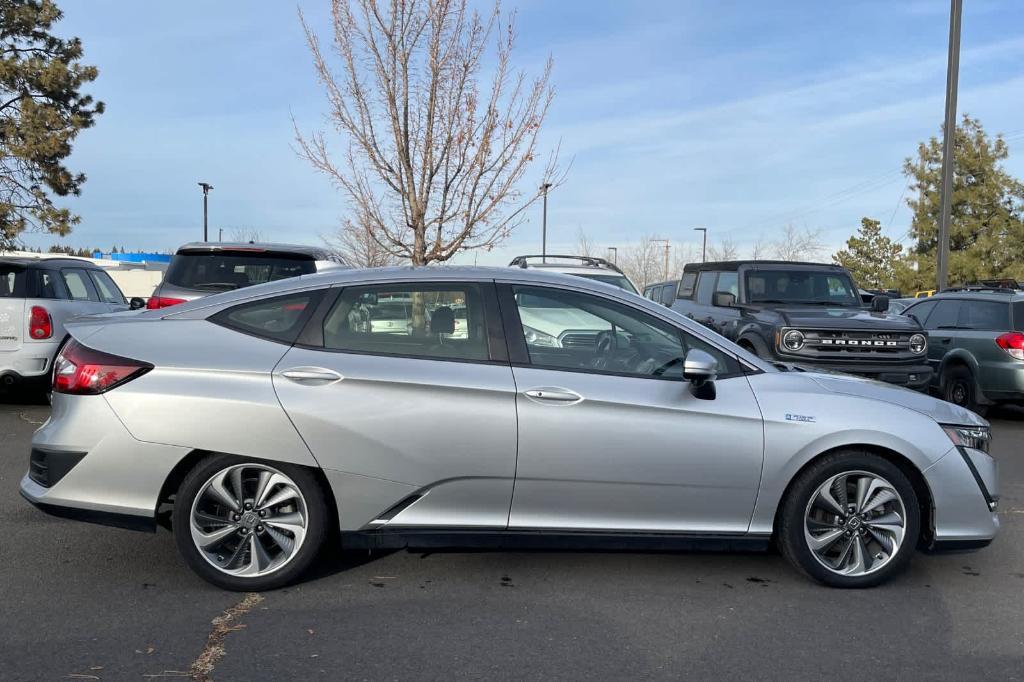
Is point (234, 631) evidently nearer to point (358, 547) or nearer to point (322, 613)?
point (322, 613)

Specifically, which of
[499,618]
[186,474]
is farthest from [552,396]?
[186,474]

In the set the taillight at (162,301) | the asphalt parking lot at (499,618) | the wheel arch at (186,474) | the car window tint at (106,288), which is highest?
the car window tint at (106,288)

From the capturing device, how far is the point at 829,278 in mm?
11797

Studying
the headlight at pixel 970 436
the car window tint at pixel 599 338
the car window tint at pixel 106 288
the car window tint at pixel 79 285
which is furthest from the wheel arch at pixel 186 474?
the car window tint at pixel 106 288

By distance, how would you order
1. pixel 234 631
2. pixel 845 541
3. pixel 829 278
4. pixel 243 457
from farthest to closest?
pixel 829 278 < pixel 845 541 < pixel 243 457 < pixel 234 631

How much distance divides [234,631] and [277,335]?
142 cm

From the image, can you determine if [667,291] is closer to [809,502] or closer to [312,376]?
[809,502]

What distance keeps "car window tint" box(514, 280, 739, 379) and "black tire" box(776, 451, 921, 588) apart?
26.3 inches

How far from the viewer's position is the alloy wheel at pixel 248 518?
4.40 metres

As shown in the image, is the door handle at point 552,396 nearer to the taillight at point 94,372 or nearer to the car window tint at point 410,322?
the car window tint at point 410,322

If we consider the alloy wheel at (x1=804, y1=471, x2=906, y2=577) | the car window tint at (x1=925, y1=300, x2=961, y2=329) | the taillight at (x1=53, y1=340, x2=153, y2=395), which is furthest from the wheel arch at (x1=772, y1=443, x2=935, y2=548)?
the car window tint at (x1=925, y1=300, x2=961, y2=329)

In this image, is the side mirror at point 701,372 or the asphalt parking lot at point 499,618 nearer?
the asphalt parking lot at point 499,618

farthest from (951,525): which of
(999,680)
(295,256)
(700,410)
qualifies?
(295,256)

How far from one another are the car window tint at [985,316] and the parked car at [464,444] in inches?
271
